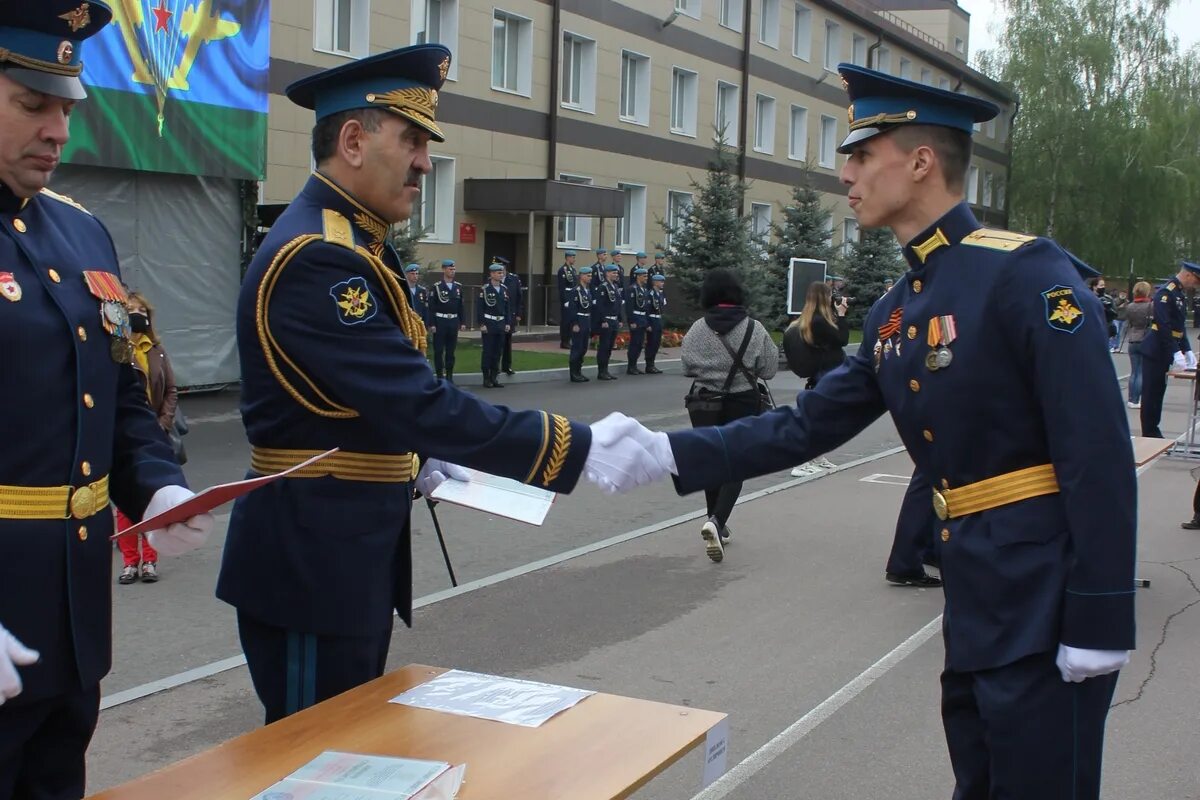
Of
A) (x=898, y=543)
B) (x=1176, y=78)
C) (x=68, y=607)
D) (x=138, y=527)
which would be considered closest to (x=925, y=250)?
(x=138, y=527)

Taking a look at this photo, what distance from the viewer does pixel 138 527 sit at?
2.60m

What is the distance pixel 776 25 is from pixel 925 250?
3689cm

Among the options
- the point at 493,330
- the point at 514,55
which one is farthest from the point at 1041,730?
the point at 514,55

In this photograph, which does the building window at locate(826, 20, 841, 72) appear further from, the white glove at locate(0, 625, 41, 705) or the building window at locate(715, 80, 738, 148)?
the white glove at locate(0, 625, 41, 705)

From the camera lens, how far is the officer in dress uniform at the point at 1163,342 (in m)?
13.5

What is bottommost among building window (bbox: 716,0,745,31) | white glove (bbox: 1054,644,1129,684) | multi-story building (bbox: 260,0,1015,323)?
white glove (bbox: 1054,644,1129,684)

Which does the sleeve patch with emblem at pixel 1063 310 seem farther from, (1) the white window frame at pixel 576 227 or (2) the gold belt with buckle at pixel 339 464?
(1) the white window frame at pixel 576 227

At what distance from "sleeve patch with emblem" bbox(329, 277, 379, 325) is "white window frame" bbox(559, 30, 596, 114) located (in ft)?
88.9

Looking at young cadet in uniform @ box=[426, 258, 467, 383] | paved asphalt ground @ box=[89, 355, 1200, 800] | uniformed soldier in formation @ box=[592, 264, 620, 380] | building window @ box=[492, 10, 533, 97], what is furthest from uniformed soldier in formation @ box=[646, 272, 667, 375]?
paved asphalt ground @ box=[89, 355, 1200, 800]

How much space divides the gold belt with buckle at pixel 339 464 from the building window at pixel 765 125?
1423 inches

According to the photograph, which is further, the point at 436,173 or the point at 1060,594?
the point at 436,173

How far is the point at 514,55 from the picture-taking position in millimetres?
27469

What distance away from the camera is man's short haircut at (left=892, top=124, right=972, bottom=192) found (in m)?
3.04

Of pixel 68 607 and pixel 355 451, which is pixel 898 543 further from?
pixel 68 607
